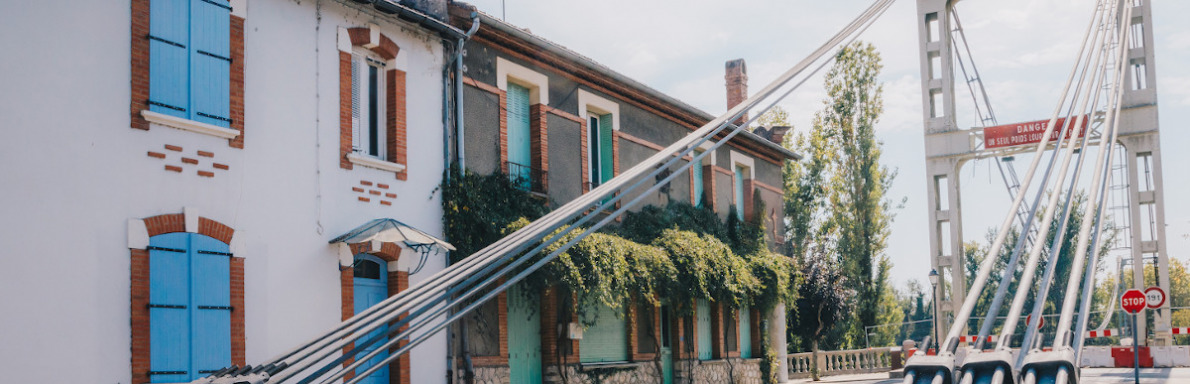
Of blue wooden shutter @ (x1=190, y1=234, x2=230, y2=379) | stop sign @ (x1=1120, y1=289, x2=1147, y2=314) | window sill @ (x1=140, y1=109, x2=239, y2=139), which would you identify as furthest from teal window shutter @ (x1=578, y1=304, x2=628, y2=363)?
stop sign @ (x1=1120, y1=289, x2=1147, y2=314)

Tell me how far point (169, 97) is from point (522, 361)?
711 centimetres

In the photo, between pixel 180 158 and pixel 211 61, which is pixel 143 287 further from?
pixel 211 61

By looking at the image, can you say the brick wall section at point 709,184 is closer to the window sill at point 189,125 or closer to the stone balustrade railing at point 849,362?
the stone balustrade railing at point 849,362

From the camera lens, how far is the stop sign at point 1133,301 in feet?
57.6

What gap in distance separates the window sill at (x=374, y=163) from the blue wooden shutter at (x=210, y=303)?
216 centimetres

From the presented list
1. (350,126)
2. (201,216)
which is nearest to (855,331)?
(350,126)

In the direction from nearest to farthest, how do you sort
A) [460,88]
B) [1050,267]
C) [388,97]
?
[1050,267] → [388,97] → [460,88]


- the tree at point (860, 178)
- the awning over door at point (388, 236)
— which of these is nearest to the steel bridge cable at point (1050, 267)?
the awning over door at point (388, 236)

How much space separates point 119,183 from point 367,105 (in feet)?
12.7

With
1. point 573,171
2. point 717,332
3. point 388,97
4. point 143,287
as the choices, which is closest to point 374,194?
point 388,97

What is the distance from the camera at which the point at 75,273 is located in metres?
9.22

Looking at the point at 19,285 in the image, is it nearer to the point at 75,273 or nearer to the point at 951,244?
the point at 75,273

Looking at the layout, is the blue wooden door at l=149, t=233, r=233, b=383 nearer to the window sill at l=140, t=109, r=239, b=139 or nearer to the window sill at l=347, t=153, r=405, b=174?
the window sill at l=140, t=109, r=239, b=139

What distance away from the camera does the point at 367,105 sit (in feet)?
42.7
